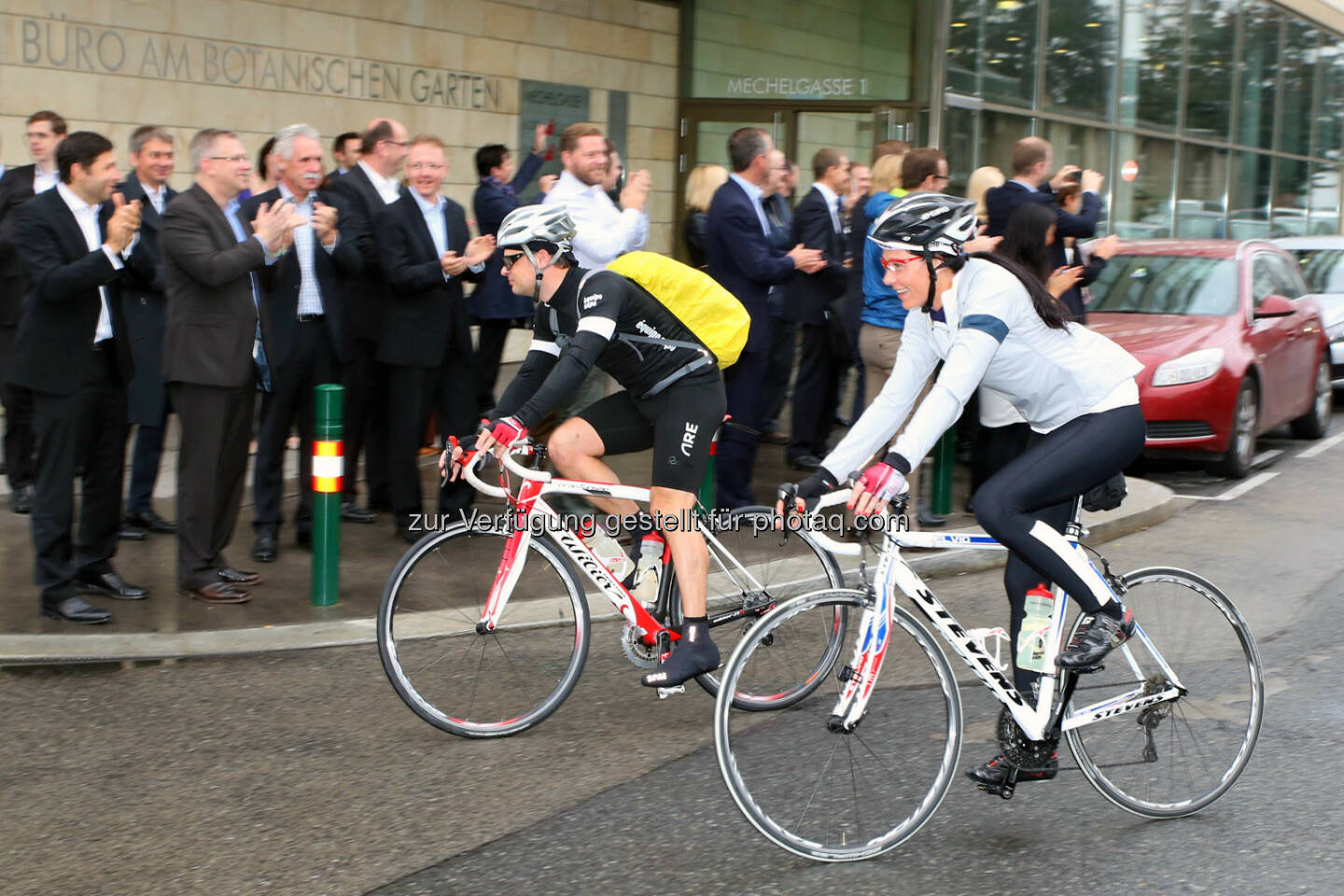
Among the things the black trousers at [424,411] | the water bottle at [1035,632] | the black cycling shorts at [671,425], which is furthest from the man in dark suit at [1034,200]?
the water bottle at [1035,632]

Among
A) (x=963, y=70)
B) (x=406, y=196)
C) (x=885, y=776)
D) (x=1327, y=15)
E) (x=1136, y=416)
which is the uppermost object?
(x=1327, y=15)

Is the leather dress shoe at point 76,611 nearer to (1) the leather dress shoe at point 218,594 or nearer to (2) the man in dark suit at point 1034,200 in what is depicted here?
(1) the leather dress shoe at point 218,594

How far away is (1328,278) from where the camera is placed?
15383 millimetres

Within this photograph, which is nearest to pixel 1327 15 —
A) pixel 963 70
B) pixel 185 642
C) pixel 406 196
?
pixel 963 70

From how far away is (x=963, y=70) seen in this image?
62.7ft

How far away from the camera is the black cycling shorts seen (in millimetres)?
5176

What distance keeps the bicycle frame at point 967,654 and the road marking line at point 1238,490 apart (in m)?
5.81

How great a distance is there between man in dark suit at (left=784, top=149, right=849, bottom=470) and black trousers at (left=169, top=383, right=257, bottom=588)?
160 inches

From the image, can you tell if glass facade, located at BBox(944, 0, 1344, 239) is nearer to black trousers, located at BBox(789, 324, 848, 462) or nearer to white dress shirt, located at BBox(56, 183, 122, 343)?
black trousers, located at BBox(789, 324, 848, 462)

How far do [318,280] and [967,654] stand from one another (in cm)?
450

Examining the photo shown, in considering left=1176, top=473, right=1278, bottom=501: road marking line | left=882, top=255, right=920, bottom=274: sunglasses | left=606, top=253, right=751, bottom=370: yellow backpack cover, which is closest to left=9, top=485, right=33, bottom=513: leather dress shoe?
left=606, top=253, right=751, bottom=370: yellow backpack cover

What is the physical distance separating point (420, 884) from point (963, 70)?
16.9 m

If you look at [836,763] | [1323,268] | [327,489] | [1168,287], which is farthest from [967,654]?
[1323,268]

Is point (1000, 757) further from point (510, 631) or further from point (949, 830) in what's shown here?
point (510, 631)
